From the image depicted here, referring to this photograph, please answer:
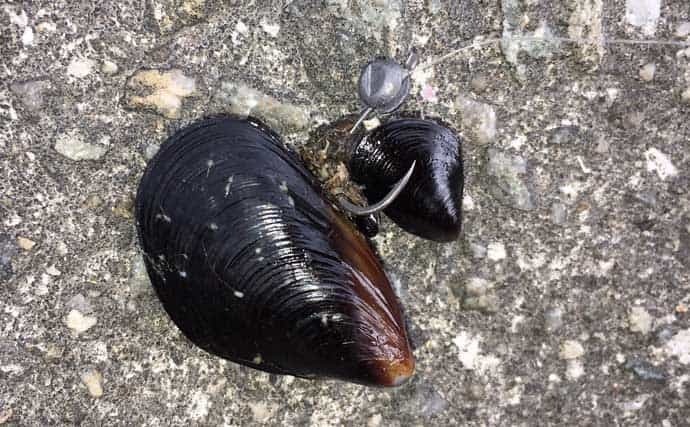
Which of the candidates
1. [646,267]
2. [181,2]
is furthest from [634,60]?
[181,2]

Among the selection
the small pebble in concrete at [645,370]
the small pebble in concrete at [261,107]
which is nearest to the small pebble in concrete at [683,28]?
the small pebble in concrete at [645,370]

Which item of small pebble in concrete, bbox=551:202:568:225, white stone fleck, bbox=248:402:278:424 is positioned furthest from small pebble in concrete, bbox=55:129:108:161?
small pebble in concrete, bbox=551:202:568:225

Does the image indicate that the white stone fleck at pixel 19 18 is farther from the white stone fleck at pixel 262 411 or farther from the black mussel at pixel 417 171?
the white stone fleck at pixel 262 411

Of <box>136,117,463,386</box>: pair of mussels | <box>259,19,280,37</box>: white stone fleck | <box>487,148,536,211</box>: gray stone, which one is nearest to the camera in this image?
<box>136,117,463,386</box>: pair of mussels

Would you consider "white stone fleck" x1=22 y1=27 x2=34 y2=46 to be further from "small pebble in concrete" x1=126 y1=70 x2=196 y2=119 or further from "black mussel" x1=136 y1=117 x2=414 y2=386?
"black mussel" x1=136 y1=117 x2=414 y2=386

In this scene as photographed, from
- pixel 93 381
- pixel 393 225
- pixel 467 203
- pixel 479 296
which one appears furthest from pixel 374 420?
pixel 93 381

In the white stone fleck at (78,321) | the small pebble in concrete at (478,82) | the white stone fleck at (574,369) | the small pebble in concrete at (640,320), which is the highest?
the small pebble in concrete at (478,82)

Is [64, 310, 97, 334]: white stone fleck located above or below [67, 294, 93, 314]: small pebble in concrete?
below
